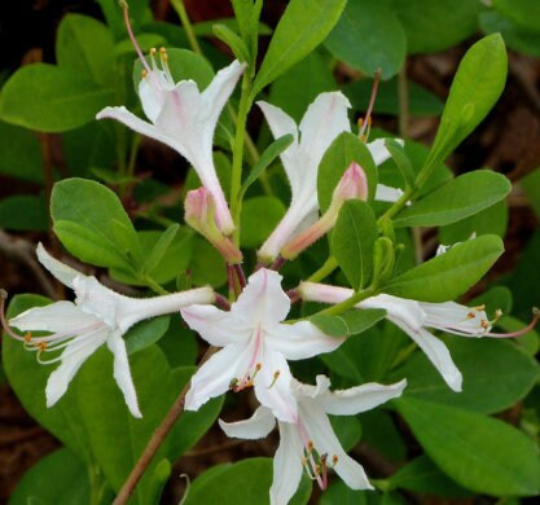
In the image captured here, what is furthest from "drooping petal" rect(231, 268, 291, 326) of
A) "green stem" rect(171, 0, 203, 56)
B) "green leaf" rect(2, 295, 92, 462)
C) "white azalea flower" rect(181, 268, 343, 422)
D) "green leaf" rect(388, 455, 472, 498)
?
"green stem" rect(171, 0, 203, 56)

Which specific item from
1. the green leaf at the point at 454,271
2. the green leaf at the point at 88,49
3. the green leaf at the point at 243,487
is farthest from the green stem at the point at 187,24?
the green leaf at the point at 454,271

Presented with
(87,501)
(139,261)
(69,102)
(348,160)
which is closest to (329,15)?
(348,160)

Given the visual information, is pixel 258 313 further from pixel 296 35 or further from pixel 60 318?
pixel 296 35

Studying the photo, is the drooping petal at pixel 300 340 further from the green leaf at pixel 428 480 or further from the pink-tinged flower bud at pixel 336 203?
the green leaf at pixel 428 480

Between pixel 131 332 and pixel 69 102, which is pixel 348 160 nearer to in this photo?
pixel 131 332

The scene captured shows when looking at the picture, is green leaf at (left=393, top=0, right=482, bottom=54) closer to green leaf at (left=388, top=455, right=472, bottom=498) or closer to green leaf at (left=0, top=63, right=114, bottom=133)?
green leaf at (left=0, top=63, right=114, bottom=133)
